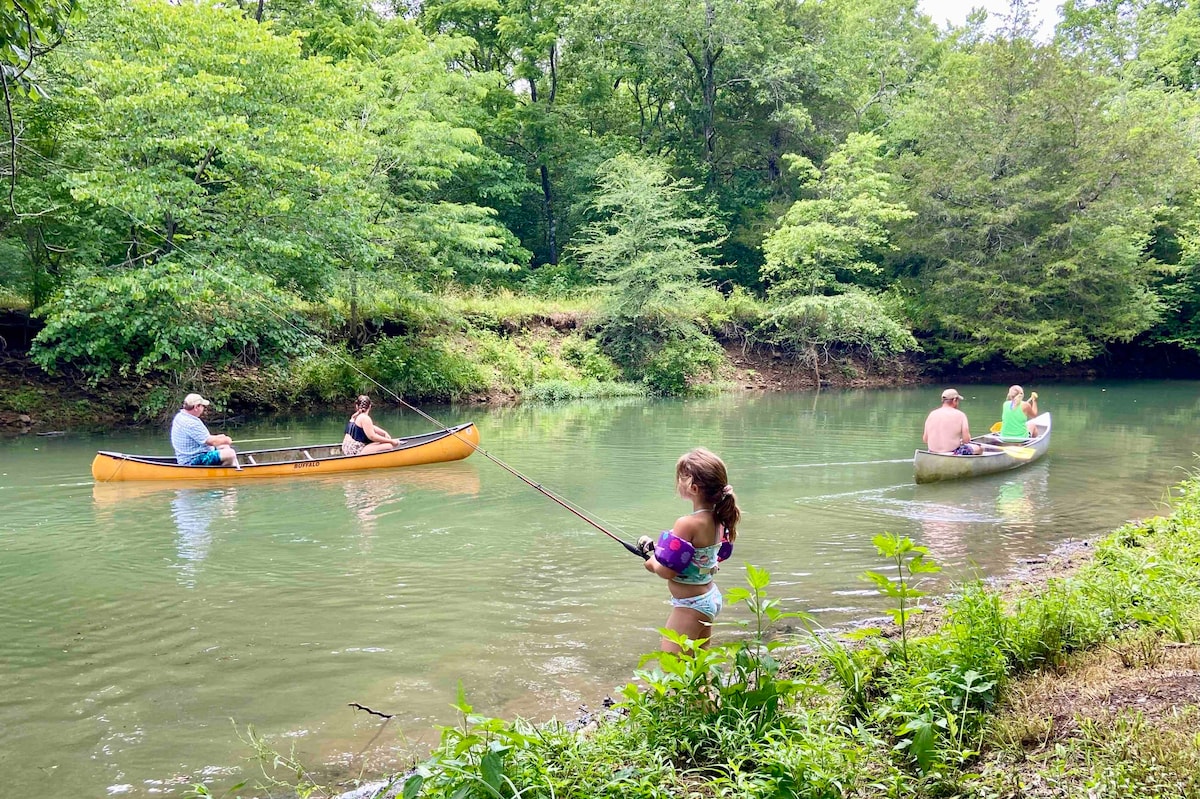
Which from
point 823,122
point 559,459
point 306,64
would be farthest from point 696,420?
point 823,122

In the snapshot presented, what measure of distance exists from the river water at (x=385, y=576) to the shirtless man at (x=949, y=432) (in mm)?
628

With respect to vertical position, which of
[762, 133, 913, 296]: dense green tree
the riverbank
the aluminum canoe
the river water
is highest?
[762, 133, 913, 296]: dense green tree

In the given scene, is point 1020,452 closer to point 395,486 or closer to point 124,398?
point 395,486

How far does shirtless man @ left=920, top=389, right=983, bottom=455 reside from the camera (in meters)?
11.6

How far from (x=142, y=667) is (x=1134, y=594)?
5.88m

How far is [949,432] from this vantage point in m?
11.6

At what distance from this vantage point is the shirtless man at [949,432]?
1162cm

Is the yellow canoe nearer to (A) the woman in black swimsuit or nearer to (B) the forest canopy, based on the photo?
(A) the woman in black swimsuit

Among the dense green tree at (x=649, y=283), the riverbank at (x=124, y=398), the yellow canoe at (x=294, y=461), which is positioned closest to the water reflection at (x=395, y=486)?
the yellow canoe at (x=294, y=461)

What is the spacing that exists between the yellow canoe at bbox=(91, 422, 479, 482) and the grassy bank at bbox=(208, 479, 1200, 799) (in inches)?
345

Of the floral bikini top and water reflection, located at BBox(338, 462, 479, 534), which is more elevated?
the floral bikini top

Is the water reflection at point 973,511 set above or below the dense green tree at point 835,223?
below

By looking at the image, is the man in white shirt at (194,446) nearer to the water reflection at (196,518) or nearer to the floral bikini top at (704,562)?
the water reflection at (196,518)

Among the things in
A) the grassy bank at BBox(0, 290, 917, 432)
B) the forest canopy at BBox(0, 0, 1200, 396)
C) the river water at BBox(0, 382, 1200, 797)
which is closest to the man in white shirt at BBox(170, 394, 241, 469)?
the river water at BBox(0, 382, 1200, 797)
